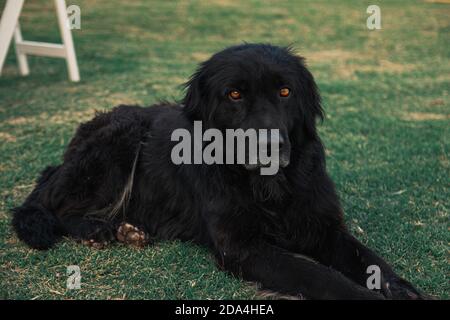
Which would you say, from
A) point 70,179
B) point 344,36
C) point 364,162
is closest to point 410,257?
point 364,162

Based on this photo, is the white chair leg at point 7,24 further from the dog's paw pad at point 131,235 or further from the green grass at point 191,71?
the dog's paw pad at point 131,235

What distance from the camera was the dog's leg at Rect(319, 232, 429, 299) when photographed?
337 centimetres

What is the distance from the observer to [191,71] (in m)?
10.8

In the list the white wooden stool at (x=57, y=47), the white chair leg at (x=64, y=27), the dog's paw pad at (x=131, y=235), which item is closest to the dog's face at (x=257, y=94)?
the dog's paw pad at (x=131, y=235)

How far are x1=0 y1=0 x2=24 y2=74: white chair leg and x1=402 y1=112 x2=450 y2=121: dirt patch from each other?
16.7 ft

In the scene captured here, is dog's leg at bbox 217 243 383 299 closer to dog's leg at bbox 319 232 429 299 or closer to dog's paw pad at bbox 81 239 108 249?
dog's leg at bbox 319 232 429 299

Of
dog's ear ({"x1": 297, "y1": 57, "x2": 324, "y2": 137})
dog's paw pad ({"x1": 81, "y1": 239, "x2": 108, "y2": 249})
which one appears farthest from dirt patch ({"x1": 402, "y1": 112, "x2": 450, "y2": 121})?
dog's paw pad ({"x1": 81, "y1": 239, "x2": 108, "y2": 249})

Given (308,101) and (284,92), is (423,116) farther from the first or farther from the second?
(284,92)

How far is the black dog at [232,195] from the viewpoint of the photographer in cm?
360

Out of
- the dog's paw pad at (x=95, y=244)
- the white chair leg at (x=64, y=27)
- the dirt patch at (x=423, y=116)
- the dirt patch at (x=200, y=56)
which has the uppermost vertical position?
the white chair leg at (x=64, y=27)

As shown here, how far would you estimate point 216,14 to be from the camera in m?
17.6

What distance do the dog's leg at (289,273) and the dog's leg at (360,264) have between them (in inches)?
7.9

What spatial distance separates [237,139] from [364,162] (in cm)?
279

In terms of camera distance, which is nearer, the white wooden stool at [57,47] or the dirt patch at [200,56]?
the white wooden stool at [57,47]
